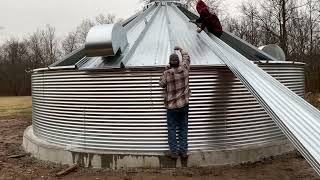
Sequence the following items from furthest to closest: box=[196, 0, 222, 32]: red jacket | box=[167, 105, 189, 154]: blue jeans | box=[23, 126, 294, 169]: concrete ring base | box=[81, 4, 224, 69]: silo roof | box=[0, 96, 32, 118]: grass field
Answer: box=[0, 96, 32, 118]: grass field → box=[196, 0, 222, 32]: red jacket → box=[81, 4, 224, 69]: silo roof → box=[23, 126, 294, 169]: concrete ring base → box=[167, 105, 189, 154]: blue jeans

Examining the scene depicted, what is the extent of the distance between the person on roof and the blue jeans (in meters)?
2.91

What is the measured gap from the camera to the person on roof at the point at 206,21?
1078 cm

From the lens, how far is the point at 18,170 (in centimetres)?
927

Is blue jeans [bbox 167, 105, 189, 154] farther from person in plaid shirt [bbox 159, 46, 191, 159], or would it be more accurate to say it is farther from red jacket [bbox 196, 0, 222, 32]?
red jacket [bbox 196, 0, 222, 32]

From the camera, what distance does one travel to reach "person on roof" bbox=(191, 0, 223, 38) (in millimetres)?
10781

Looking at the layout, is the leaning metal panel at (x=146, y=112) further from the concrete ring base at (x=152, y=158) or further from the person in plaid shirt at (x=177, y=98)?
the person in plaid shirt at (x=177, y=98)

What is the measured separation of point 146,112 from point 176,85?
0.93 meters

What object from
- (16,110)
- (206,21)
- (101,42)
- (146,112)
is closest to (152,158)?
(146,112)

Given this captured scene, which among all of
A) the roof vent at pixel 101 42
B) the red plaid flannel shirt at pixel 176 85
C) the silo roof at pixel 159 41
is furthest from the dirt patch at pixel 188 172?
the roof vent at pixel 101 42

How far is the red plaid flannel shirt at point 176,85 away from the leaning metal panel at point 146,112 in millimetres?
462

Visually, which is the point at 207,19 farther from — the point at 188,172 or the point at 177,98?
the point at 188,172

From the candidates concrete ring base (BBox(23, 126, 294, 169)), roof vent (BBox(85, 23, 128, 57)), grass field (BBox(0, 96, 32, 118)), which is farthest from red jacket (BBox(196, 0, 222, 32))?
grass field (BBox(0, 96, 32, 118))

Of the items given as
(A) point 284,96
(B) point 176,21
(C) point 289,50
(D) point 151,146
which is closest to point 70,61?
(B) point 176,21

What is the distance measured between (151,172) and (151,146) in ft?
2.07
